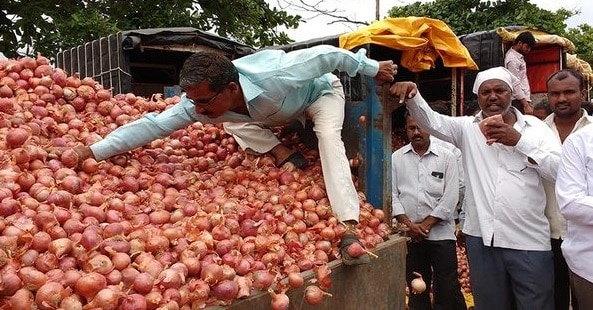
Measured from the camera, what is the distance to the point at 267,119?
2.95m

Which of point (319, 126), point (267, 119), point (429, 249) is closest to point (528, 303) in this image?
point (429, 249)

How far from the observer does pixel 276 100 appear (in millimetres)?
2730

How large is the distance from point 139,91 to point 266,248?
628cm

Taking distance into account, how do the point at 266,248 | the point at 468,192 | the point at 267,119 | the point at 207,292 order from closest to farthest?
the point at 207,292
the point at 266,248
the point at 267,119
the point at 468,192

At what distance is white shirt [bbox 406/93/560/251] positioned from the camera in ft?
9.35

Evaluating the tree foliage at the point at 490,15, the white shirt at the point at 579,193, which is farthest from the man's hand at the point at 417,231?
the tree foliage at the point at 490,15

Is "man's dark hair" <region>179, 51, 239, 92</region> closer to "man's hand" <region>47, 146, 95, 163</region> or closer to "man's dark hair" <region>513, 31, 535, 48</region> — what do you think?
"man's hand" <region>47, 146, 95, 163</region>

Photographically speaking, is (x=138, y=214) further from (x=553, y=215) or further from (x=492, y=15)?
(x=492, y=15)

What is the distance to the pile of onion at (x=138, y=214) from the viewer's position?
1742 mm

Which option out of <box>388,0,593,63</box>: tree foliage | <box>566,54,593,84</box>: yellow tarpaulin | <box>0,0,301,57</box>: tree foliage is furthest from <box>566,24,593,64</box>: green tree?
<box>0,0,301,57</box>: tree foliage

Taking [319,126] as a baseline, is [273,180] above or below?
below

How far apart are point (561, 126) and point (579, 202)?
966 mm

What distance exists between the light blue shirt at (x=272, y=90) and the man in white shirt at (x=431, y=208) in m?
→ 1.39

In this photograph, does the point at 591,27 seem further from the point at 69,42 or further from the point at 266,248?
the point at 266,248
